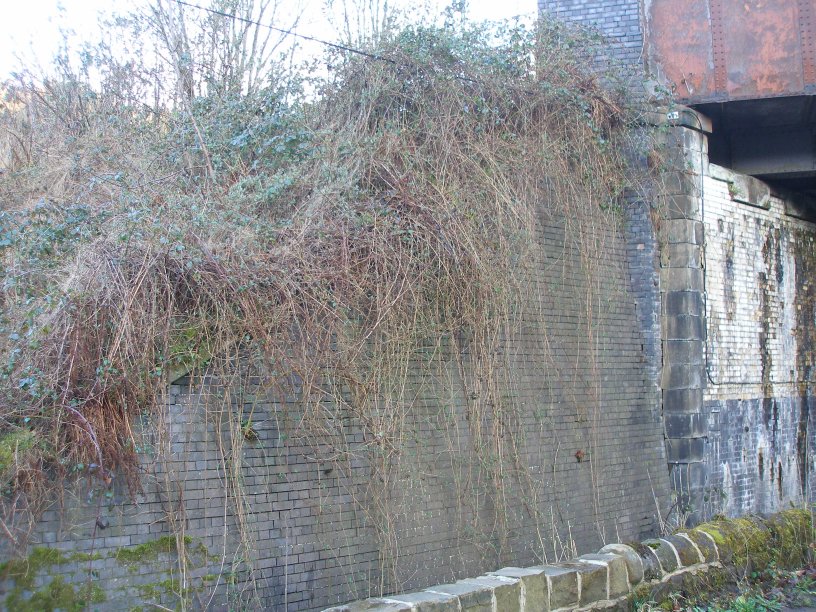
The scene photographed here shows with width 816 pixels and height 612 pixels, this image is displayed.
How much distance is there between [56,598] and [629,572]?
13.5ft

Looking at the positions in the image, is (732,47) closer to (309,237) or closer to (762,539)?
(762,539)

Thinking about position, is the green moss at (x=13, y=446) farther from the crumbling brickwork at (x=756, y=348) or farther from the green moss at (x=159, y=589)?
the crumbling brickwork at (x=756, y=348)

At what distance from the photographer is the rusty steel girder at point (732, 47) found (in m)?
10.9

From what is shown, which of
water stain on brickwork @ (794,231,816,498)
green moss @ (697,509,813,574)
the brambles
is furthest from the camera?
water stain on brickwork @ (794,231,816,498)

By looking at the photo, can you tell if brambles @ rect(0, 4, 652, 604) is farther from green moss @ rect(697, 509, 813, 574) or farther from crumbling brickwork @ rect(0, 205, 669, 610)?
green moss @ rect(697, 509, 813, 574)

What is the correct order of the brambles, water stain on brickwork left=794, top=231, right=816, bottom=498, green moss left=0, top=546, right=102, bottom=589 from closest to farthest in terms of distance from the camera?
green moss left=0, top=546, right=102, bottom=589, the brambles, water stain on brickwork left=794, top=231, right=816, bottom=498

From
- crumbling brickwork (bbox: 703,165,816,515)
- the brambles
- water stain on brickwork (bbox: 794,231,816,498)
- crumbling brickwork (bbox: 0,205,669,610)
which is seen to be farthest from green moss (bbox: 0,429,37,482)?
water stain on brickwork (bbox: 794,231,816,498)

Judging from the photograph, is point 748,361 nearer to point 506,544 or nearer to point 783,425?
point 783,425

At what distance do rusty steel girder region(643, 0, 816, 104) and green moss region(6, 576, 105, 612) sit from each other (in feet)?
30.5

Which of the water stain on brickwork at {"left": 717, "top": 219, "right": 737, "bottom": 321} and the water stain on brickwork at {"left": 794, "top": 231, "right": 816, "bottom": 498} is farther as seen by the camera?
the water stain on brickwork at {"left": 794, "top": 231, "right": 816, "bottom": 498}

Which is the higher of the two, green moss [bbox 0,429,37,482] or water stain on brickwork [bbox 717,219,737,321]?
water stain on brickwork [bbox 717,219,737,321]

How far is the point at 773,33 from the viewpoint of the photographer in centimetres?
1098

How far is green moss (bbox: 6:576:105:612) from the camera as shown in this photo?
4977 mm

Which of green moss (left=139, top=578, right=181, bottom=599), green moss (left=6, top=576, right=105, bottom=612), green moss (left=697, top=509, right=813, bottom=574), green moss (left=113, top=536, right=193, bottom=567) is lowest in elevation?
green moss (left=697, top=509, right=813, bottom=574)
